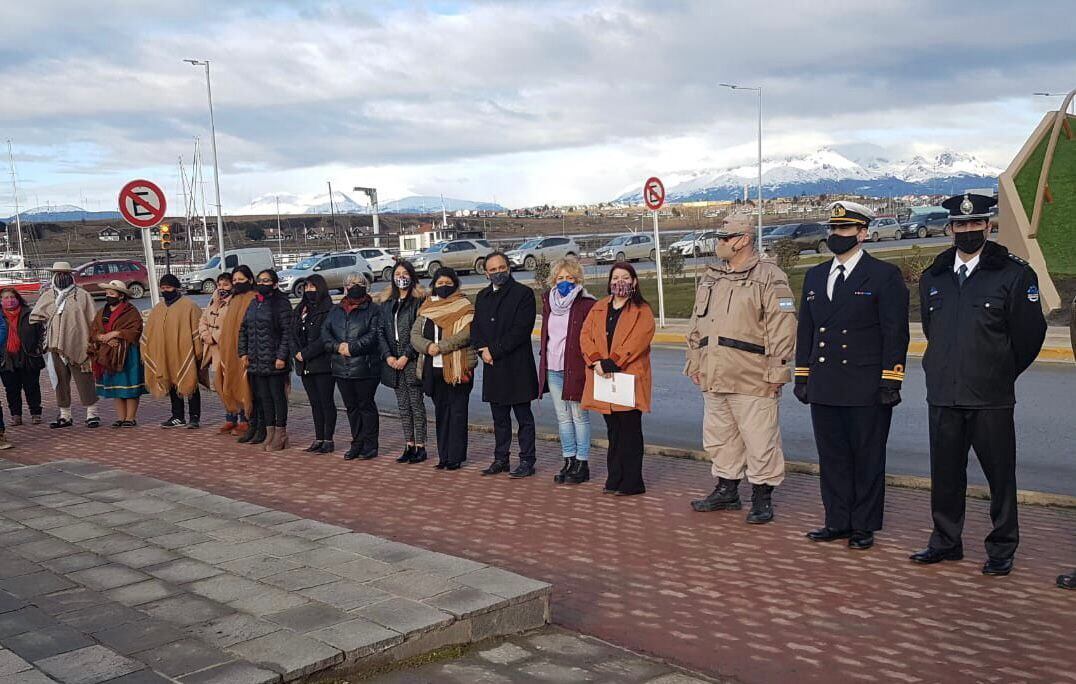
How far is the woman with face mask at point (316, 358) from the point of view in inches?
408

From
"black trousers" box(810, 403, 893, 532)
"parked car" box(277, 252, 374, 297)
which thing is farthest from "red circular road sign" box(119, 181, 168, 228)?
"parked car" box(277, 252, 374, 297)

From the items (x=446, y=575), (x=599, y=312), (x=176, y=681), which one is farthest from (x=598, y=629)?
(x=599, y=312)

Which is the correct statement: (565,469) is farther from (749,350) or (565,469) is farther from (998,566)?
(998,566)

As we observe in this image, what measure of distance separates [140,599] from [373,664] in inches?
61.7

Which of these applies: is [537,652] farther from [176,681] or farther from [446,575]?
[176,681]

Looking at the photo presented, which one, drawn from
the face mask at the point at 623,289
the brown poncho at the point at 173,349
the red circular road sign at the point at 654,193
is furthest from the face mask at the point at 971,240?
the red circular road sign at the point at 654,193

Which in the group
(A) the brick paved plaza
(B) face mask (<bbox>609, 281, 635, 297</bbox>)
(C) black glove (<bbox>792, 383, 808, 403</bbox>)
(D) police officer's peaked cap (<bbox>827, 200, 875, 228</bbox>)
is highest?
(D) police officer's peaked cap (<bbox>827, 200, 875, 228</bbox>)

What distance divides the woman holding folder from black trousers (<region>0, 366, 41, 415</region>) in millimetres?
8003

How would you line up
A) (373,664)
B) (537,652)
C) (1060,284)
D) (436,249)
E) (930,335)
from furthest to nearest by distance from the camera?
(436,249)
(1060,284)
(930,335)
(537,652)
(373,664)

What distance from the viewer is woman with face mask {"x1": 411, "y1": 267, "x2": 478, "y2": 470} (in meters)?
9.29

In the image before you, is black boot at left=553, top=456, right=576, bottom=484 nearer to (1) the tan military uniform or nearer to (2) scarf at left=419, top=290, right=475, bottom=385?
(2) scarf at left=419, top=290, right=475, bottom=385

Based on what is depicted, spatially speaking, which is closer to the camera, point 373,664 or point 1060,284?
point 373,664

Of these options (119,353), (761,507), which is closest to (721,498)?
(761,507)

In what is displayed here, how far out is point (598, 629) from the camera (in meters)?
5.16
